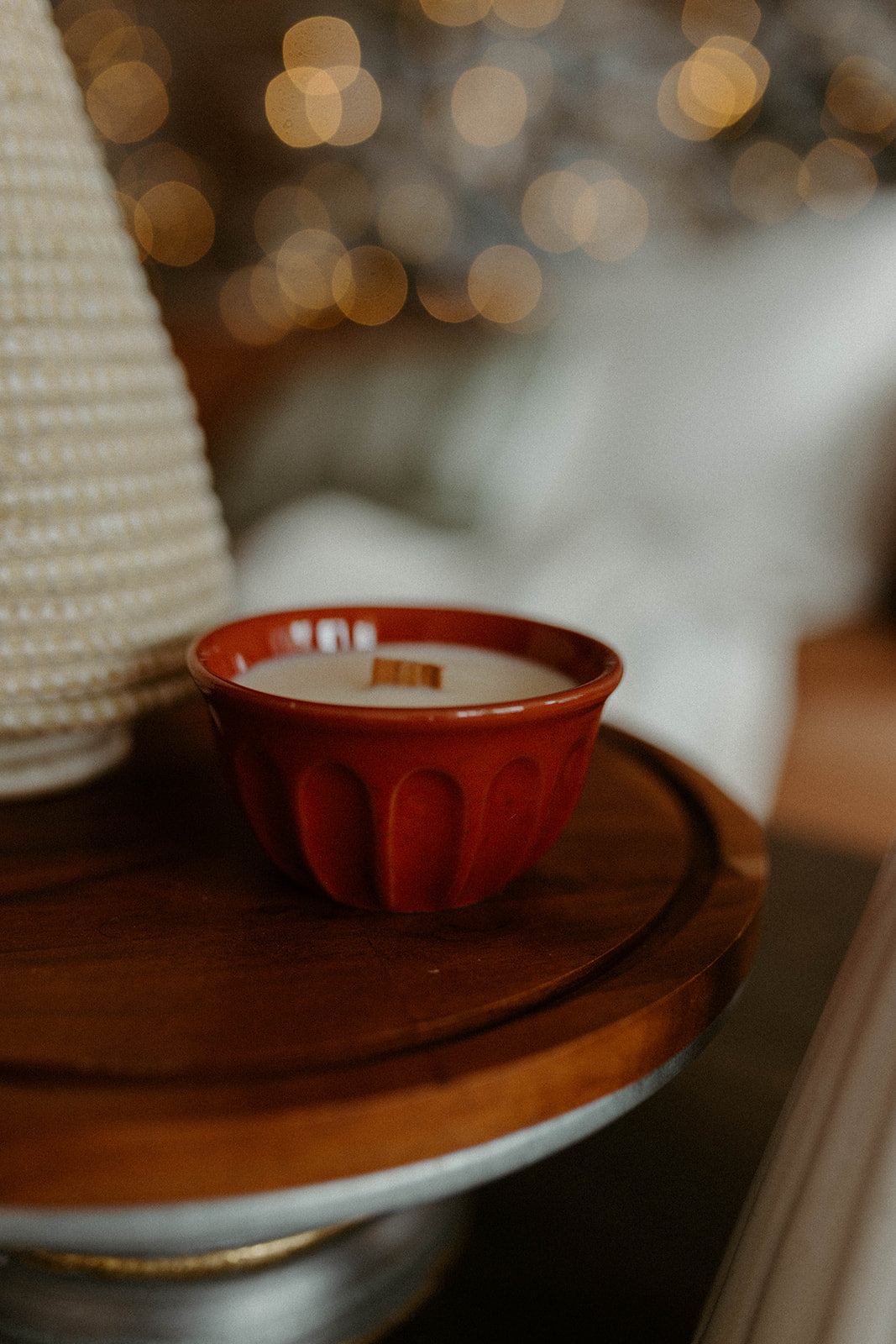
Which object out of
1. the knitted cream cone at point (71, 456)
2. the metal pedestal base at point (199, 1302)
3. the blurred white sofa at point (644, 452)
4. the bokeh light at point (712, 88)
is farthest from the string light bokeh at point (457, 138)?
the metal pedestal base at point (199, 1302)

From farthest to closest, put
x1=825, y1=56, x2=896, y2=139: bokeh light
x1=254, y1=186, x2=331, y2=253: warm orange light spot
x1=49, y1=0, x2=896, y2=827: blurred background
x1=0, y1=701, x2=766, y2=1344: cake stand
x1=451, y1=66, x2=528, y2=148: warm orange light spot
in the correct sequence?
x1=254, y1=186, x2=331, y2=253: warm orange light spot < x1=451, y1=66, x2=528, y2=148: warm orange light spot < x1=825, y1=56, x2=896, y2=139: bokeh light < x1=49, y1=0, x2=896, y2=827: blurred background < x1=0, y1=701, x2=766, y2=1344: cake stand

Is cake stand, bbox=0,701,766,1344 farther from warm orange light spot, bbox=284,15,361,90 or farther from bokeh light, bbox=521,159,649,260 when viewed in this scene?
warm orange light spot, bbox=284,15,361,90

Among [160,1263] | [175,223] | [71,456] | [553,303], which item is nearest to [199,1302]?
[160,1263]

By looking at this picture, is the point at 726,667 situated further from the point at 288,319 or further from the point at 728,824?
the point at 288,319

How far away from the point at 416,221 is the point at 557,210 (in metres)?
0.28

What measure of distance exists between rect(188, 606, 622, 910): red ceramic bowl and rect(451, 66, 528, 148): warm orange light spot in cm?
159

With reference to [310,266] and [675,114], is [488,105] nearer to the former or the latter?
[675,114]

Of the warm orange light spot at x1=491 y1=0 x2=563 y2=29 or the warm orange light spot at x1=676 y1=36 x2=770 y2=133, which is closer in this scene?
the warm orange light spot at x1=676 y1=36 x2=770 y2=133

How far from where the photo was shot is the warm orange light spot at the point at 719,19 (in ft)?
4.60

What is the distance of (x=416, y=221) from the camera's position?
1735mm

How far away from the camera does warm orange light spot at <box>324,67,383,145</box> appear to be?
1676 mm

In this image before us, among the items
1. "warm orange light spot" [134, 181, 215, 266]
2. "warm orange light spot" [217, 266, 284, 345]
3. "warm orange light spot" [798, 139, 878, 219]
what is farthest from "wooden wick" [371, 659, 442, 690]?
"warm orange light spot" [134, 181, 215, 266]

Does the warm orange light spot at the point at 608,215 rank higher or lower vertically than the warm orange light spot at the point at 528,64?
lower

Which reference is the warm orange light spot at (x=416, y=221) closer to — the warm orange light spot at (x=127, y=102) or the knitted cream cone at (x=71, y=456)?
the warm orange light spot at (x=127, y=102)
